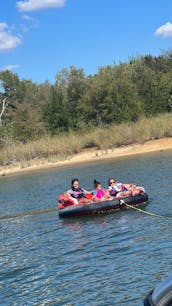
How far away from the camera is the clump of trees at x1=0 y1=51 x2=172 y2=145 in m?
49.5

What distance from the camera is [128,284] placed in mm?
9070

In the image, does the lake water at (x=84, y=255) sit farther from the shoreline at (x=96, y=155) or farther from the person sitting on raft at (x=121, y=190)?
the shoreline at (x=96, y=155)

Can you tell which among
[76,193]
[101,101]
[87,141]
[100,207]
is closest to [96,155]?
[87,141]

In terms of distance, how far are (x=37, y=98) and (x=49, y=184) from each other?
46133 millimetres

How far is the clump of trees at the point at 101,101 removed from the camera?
49.5m

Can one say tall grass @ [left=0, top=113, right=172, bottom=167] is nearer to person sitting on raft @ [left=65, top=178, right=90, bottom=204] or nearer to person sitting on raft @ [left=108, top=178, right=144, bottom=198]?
person sitting on raft @ [left=108, top=178, right=144, bottom=198]

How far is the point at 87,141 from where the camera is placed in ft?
152

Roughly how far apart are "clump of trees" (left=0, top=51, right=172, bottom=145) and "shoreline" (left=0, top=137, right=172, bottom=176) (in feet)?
19.1

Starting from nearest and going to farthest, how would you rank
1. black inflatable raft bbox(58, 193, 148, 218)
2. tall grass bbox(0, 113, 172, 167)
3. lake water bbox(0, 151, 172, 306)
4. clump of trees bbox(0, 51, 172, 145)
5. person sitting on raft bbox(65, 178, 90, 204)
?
1. lake water bbox(0, 151, 172, 306)
2. black inflatable raft bbox(58, 193, 148, 218)
3. person sitting on raft bbox(65, 178, 90, 204)
4. tall grass bbox(0, 113, 172, 167)
5. clump of trees bbox(0, 51, 172, 145)

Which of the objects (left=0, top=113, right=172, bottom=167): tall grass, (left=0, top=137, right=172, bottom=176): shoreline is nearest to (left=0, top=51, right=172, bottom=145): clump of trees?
(left=0, top=113, right=172, bottom=167): tall grass


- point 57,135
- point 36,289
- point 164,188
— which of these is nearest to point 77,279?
point 36,289

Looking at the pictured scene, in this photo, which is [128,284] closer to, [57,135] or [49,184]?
[49,184]

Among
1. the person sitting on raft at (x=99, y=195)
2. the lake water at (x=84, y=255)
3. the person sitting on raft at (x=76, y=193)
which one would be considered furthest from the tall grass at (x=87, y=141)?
the person sitting on raft at (x=99, y=195)

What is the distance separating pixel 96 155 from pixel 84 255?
1248 inches
